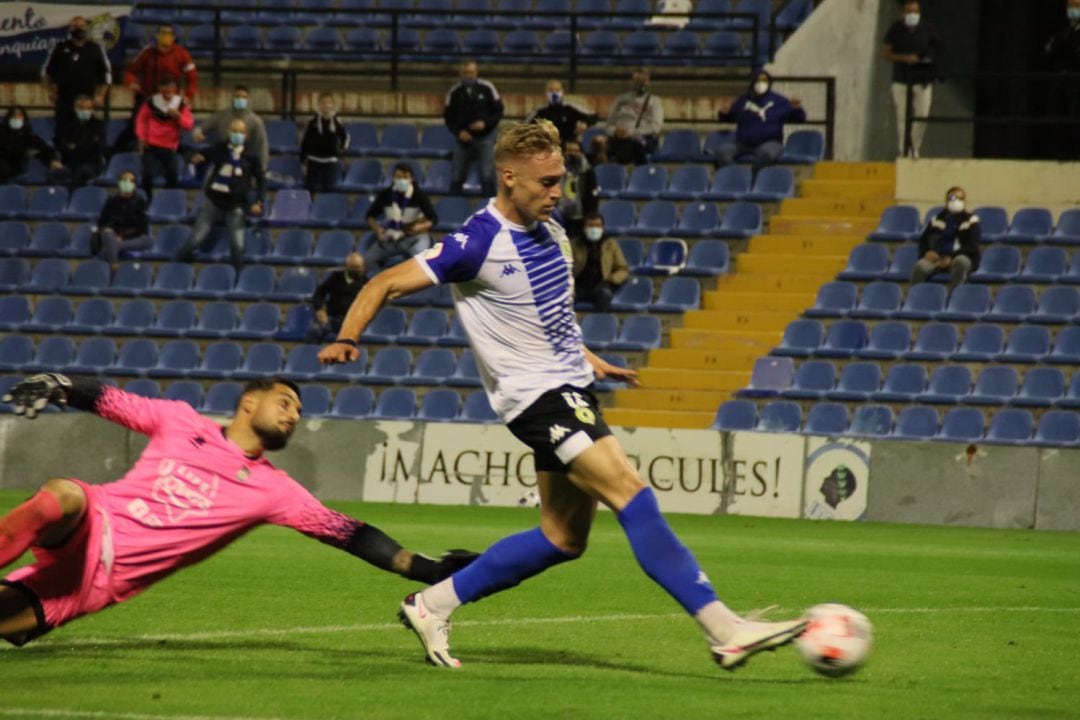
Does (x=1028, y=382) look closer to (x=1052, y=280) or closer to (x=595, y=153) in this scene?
(x=1052, y=280)

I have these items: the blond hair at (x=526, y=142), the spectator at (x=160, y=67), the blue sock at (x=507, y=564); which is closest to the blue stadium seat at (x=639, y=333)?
the spectator at (x=160, y=67)

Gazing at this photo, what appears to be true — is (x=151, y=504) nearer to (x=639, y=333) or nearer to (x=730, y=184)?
(x=639, y=333)

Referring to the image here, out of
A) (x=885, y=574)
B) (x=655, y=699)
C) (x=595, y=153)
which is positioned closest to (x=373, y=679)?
(x=655, y=699)

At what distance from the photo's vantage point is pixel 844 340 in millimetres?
21078

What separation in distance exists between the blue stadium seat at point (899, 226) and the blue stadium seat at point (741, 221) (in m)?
1.45

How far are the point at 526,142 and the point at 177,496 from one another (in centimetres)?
192

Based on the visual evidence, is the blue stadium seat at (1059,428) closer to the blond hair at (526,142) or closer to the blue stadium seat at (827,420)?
the blue stadium seat at (827,420)

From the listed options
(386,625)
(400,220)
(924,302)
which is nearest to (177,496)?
(386,625)

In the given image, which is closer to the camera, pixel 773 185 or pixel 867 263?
pixel 867 263

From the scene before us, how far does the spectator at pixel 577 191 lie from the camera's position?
22.0 m

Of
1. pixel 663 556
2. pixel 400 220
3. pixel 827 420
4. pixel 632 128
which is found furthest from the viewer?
pixel 632 128

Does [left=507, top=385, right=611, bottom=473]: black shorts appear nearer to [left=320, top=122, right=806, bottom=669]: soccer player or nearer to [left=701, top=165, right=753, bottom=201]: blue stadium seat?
[left=320, top=122, right=806, bottom=669]: soccer player

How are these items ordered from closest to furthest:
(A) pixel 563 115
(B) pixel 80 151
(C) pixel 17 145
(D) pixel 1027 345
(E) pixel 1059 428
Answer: (E) pixel 1059 428 < (D) pixel 1027 345 < (A) pixel 563 115 < (B) pixel 80 151 < (C) pixel 17 145

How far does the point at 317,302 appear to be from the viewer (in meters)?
22.0
